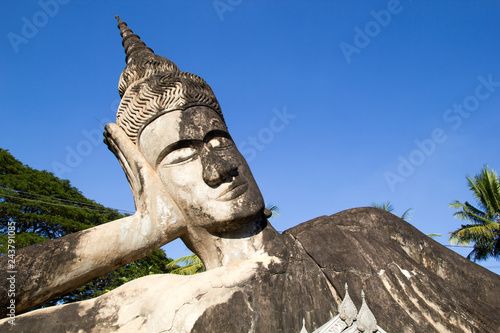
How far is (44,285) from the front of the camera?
11.2 feet

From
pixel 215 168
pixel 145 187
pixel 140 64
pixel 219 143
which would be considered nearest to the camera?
pixel 215 168

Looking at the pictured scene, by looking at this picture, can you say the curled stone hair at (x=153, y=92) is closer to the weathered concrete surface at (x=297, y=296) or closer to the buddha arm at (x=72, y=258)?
the buddha arm at (x=72, y=258)

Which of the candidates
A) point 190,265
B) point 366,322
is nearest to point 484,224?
point 190,265

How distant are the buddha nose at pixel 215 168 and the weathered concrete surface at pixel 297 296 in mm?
841

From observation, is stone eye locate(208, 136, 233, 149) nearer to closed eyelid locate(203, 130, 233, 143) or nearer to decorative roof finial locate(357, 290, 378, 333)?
closed eyelid locate(203, 130, 233, 143)

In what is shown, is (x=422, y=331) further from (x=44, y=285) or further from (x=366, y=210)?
(x=44, y=285)

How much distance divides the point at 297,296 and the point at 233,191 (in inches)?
47.9

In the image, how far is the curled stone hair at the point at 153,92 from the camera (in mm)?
4531

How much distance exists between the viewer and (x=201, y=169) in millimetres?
4227

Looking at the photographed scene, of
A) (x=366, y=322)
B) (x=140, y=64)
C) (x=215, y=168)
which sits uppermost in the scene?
(x=140, y=64)

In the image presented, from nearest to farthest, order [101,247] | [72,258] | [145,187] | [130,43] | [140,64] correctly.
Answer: [72,258], [101,247], [145,187], [140,64], [130,43]

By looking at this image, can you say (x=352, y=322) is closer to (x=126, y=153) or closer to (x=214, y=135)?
(x=214, y=135)

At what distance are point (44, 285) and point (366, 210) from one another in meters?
3.49

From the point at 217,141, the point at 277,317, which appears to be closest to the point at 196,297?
the point at 277,317
